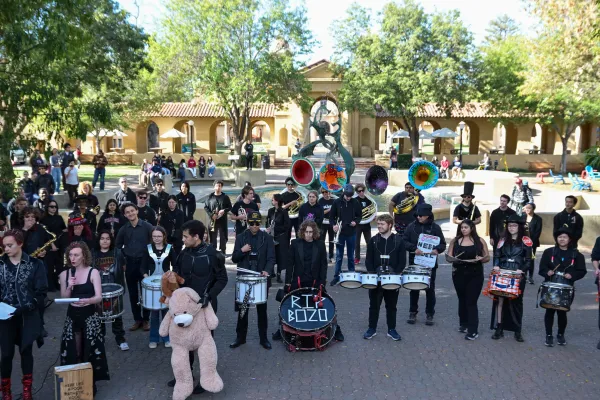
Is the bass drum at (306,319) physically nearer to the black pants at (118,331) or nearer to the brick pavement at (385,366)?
the brick pavement at (385,366)

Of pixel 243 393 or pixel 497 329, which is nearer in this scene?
pixel 243 393

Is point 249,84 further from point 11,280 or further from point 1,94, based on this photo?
point 11,280

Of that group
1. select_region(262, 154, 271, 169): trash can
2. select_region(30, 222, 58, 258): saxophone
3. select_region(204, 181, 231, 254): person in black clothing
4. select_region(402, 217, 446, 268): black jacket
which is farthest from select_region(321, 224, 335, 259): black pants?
select_region(262, 154, 271, 169): trash can

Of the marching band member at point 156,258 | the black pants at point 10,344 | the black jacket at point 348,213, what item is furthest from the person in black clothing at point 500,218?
the black pants at point 10,344

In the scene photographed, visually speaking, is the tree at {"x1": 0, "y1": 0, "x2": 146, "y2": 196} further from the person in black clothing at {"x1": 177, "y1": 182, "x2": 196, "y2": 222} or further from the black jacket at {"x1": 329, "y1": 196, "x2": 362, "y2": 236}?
the black jacket at {"x1": 329, "y1": 196, "x2": 362, "y2": 236}

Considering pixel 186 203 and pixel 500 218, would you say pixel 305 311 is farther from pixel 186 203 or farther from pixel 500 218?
pixel 186 203

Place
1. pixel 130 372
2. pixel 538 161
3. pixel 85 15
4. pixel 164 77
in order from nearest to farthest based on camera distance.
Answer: pixel 130 372, pixel 85 15, pixel 164 77, pixel 538 161

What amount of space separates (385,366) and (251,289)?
1.85 m

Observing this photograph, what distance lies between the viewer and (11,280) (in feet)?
18.3

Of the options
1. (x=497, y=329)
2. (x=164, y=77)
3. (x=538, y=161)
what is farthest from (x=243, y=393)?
(x=538, y=161)

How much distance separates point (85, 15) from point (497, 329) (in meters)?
9.28

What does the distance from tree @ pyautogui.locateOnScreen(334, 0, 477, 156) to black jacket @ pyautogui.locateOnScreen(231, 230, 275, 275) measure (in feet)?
91.1

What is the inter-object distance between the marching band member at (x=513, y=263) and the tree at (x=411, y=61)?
26911mm

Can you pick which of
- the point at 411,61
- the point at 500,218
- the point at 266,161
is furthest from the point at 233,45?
the point at 500,218
